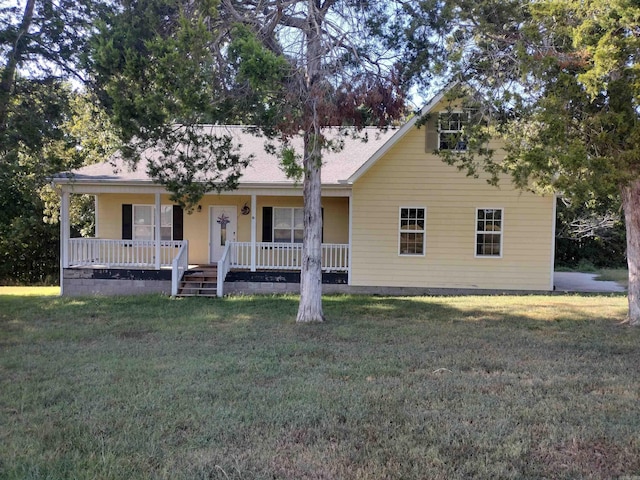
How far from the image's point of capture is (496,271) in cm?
1472

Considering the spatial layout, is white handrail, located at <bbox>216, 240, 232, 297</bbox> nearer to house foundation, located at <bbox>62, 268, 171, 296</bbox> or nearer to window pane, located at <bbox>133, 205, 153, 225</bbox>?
house foundation, located at <bbox>62, 268, 171, 296</bbox>

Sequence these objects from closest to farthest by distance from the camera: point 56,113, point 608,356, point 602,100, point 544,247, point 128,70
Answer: point 608,356 → point 128,70 → point 602,100 → point 56,113 → point 544,247

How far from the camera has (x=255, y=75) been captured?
734 cm

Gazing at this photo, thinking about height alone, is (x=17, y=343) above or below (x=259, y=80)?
below

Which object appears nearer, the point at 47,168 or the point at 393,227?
the point at 47,168

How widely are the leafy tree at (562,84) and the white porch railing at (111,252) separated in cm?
932

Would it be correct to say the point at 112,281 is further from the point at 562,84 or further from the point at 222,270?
the point at 562,84

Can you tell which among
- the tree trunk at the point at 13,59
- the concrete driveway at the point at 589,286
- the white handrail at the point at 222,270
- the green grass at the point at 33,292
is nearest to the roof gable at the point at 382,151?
the white handrail at the point at 222,270

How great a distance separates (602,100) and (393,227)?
733 centimetres

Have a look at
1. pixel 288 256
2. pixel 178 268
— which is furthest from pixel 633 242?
pixel 178 268

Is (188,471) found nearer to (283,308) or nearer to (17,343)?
(17,343)

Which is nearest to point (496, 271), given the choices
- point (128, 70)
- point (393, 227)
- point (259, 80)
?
point (393, 227)

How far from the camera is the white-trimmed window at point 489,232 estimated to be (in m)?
14.7

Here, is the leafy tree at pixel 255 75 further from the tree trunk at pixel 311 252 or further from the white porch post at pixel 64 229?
the white porch post at pixel 64 229
